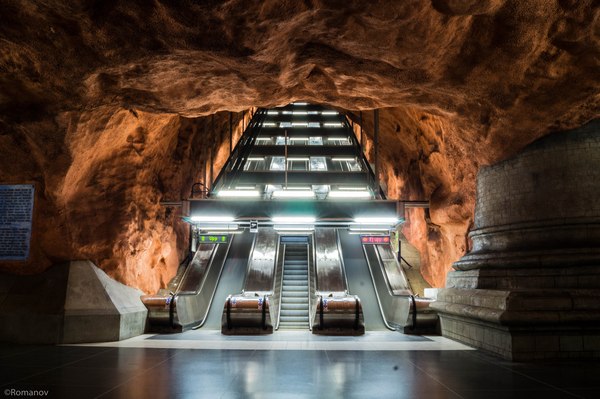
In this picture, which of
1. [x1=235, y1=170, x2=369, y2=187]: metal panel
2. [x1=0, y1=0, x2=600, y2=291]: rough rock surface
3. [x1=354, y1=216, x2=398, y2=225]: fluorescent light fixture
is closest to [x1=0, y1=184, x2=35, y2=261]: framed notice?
[x1=0, y1=0, x2=600, y2=291]: rough rock surface

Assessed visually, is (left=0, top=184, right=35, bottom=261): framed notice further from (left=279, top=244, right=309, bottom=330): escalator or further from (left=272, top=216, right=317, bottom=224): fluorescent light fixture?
(left=279, top=244, right=309, bottom=330): escalator

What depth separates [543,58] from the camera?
548cm

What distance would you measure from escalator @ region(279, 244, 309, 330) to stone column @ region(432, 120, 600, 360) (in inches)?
164

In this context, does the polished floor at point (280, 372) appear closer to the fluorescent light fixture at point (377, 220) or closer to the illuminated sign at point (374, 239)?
the fluorescent light fixture at point (377, 220)

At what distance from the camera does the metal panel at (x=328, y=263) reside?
11023 mm

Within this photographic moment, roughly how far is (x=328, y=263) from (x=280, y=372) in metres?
7.45

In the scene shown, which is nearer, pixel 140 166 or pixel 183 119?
pixel 140 166

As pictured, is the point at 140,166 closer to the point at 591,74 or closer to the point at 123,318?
the point at 123,318

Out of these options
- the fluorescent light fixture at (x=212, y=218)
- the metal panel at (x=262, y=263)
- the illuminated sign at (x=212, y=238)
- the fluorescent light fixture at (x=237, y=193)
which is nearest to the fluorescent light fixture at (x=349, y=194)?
the metal panel at (x=262, y=263)

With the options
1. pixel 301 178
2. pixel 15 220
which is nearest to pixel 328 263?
pixel 301 178

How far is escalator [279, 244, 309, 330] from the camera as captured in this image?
10.2 meters

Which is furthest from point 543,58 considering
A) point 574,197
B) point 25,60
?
point 25,60

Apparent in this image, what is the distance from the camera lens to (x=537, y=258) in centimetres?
596

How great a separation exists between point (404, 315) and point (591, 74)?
5.76m
